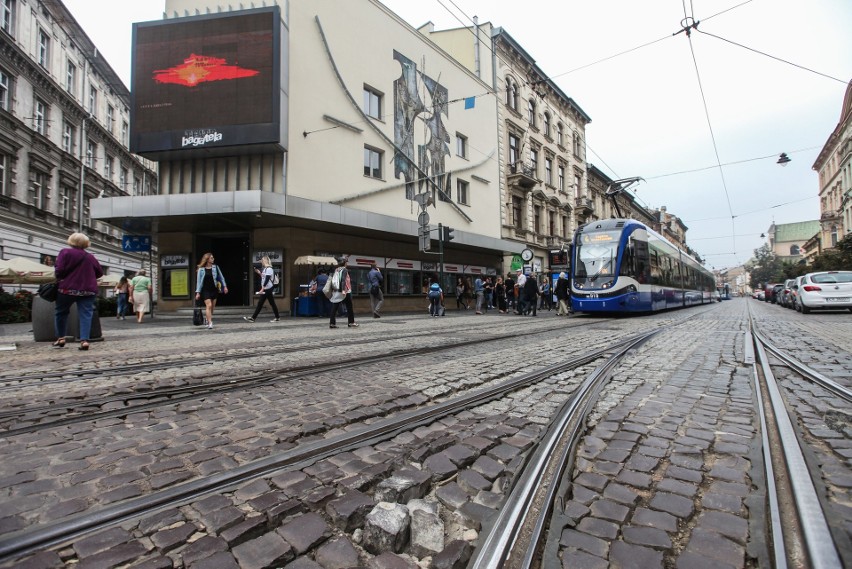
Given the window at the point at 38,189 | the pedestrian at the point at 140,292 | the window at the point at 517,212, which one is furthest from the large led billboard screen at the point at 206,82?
the window at the point at 517,212

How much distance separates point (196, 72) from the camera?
1540 cm

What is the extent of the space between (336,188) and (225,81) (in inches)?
214

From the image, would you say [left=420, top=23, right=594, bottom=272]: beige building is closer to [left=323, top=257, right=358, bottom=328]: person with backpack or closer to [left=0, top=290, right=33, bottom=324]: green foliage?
[left=323, top=257, right=358, bottom=328]: person with backpack

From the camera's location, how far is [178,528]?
1542 mm

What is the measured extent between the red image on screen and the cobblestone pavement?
14952 mm

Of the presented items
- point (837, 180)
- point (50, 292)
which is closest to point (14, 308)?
point (50, 292)

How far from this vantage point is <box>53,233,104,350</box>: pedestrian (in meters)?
6.07

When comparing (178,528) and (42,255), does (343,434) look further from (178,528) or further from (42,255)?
(42,255)

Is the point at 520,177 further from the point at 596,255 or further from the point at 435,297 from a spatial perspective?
the point at 435,297

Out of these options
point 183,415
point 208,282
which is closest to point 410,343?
point 183,415

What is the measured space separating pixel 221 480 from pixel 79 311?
6.16m

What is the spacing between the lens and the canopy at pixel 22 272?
51.9ft

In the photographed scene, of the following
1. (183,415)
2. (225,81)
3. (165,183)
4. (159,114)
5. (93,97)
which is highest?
(93,97)

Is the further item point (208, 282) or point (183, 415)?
point (208, 282)
